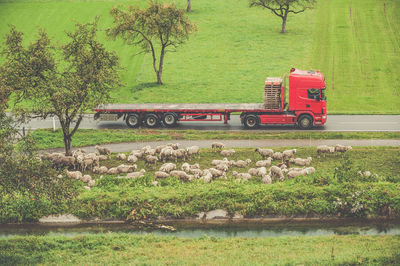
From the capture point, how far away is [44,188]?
73.6 feet

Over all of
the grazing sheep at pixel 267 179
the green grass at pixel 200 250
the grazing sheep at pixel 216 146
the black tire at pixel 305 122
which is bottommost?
the green grass at pixel 200 250

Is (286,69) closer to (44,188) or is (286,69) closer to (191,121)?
(191,121)

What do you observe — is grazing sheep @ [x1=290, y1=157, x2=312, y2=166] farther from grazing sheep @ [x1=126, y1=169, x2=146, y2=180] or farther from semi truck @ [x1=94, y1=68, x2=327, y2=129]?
semi truck @ [x1=94, y1=68, x2=327, y2=129]

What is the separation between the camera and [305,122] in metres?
45.1

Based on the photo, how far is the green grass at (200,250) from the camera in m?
23.3

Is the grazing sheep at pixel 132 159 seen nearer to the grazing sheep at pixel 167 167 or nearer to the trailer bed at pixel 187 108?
the grazing sheep at pixel 167 167

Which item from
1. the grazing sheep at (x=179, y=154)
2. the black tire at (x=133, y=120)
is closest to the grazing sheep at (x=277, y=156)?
the grazing sheep at (x=179, y=154)

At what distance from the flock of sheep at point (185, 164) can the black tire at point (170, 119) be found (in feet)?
25.0

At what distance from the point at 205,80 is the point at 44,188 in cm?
3929

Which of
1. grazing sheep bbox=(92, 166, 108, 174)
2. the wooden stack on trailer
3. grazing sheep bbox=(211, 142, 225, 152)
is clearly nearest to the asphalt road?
the wooden stack on trailer

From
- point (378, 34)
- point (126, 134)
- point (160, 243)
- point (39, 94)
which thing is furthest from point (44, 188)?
point (378, 34)

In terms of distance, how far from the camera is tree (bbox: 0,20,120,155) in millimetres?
33312

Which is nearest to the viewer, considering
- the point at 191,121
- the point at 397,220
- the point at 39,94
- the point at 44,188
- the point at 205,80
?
the point at 44,188

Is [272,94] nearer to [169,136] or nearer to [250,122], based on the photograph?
[250,122]
